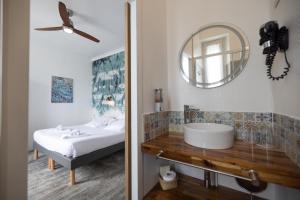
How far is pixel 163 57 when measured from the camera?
1.50 meters

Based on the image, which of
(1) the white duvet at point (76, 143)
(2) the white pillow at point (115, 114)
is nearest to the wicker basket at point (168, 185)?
(1) the white duvet at point (76, 143)

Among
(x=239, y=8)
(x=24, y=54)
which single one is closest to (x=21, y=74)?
(x=24, y=54)

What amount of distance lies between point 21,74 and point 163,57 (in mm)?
1224

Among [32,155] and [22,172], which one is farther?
[32,155]

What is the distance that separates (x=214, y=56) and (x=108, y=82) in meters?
3.10

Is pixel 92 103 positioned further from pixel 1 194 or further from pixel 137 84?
pixel 1 194

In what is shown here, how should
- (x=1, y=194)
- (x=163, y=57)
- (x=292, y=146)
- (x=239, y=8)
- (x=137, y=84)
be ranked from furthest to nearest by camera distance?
(x=163, y=57) < (x=239, y=8) < (x=137, y=84) < (x=292, y=146) < (x=1, y=194)

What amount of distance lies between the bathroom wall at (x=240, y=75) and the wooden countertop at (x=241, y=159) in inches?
15.2

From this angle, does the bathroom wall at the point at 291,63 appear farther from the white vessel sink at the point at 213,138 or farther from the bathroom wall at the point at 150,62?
the bathroom wall at the point at 150,62

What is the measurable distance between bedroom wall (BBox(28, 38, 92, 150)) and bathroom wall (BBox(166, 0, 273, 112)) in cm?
324

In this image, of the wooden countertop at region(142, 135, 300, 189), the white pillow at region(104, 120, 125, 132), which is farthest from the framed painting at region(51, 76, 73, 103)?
the wooden countertop at region(142, 135, 300, 189)

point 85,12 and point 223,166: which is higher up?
point 85,12

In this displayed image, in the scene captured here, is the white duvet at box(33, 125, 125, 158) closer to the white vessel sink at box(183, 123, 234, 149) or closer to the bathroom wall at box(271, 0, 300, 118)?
the white vessel sink at box(183, 123, 234, 149)

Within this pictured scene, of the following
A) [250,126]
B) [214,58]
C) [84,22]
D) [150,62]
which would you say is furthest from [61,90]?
[250,126]
